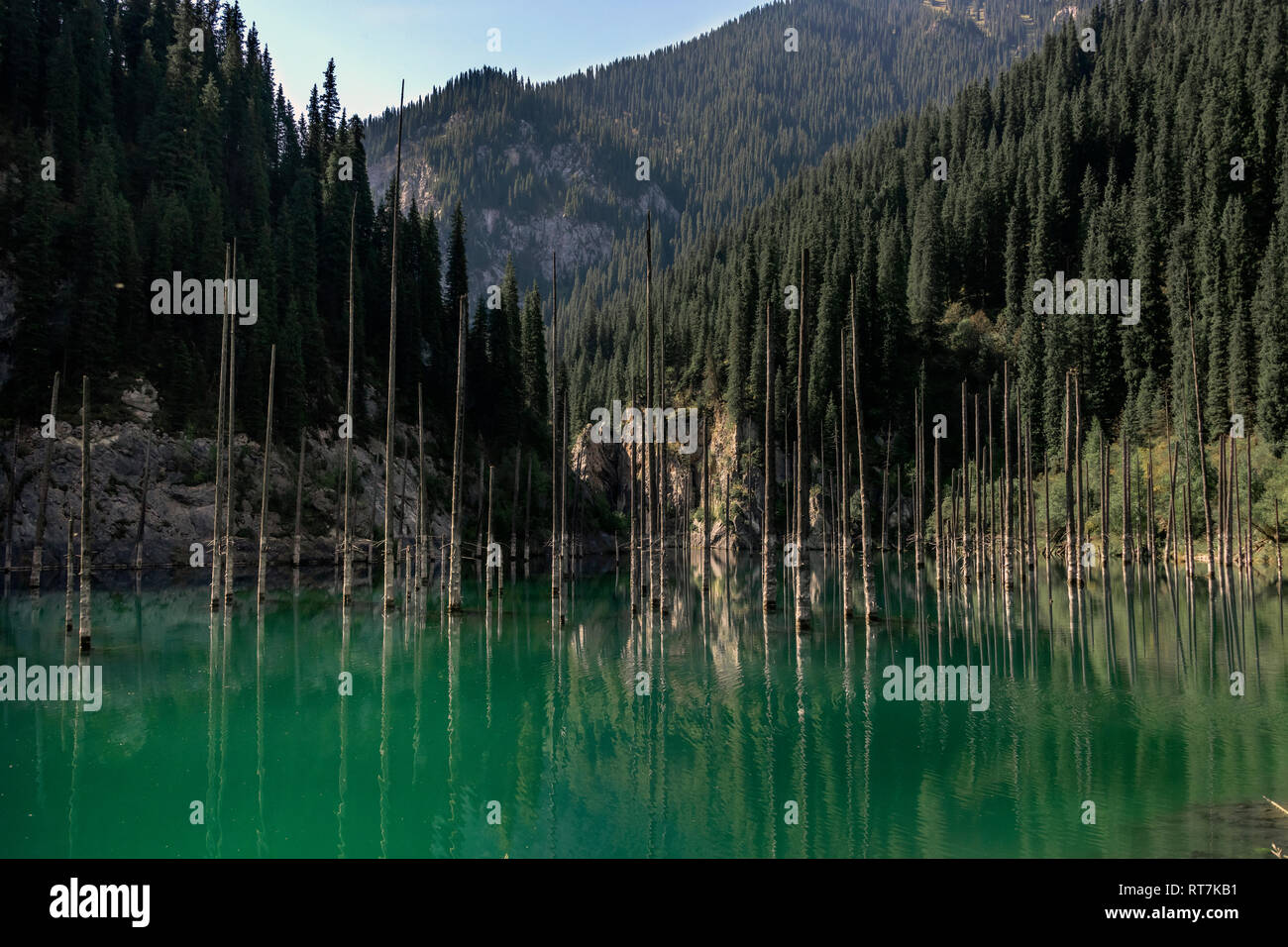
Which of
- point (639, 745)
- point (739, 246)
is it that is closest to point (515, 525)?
point (639, 745)

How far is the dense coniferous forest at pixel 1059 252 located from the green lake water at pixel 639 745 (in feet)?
180

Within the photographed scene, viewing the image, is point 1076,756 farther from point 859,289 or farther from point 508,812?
point 859,289

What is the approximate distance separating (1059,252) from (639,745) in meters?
125

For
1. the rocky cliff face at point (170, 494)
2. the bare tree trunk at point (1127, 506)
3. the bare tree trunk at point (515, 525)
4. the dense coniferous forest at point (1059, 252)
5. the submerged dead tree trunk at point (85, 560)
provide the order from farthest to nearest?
the dense coniferous forest at point (1059, 252), the bare tree trunk at point (515, 525), the bare tree trunk at point (1127, 506), the rocky cliff face at point (170, 494), the submerged dead tree trunk at point (85, 560)

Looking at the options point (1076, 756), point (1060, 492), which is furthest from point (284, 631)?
point (1060, 492)

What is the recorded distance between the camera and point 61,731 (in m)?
16.3

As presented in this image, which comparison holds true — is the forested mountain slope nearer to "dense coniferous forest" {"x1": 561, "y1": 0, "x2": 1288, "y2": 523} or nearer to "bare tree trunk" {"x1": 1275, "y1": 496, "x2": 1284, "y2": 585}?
"dense coniferous forest" {"x1": 561, "y1": 0, "x2": 1288, "y2": 523}

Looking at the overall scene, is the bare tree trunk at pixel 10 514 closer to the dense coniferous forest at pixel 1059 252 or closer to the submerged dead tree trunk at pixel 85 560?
the submerged dead tree trunk at pixel 85 560

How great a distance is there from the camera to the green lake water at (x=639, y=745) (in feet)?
36.3

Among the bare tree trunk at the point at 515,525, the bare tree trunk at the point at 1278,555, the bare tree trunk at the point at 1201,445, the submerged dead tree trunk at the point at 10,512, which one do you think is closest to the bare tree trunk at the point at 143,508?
the submerged dead tree trunk at the point at 10,512

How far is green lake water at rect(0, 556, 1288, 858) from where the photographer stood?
1107 cm

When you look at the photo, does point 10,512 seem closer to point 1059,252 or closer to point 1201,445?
point 1201,445

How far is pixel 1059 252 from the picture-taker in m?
118
